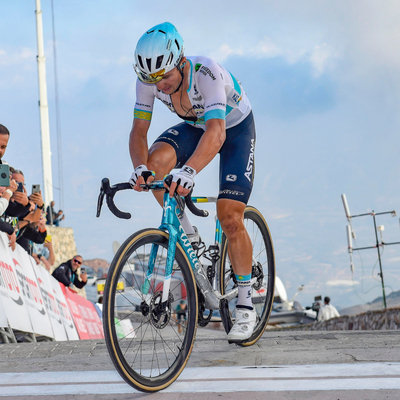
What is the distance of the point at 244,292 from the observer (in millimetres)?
3713

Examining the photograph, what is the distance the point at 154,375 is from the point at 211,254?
121 centimetres

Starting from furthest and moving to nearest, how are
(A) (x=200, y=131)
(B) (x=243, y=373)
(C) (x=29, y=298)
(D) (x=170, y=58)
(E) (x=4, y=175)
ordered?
(C) (x=29, y=298) → (E) (x=4, y=175) → (A) (x=200, y=131) → (D) (x=170, y=58) → (B) (x=243, y=373)

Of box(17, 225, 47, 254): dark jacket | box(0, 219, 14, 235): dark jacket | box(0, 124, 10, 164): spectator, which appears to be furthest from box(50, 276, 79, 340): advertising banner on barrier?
box(0, 124, 10, 164): spectator

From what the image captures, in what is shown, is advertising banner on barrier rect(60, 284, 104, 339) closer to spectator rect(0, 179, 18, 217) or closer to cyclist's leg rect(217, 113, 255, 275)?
spectator rect(0, 179, 18, 217)

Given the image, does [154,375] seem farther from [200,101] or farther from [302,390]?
[200,101]

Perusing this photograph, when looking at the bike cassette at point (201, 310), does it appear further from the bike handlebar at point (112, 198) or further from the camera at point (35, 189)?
the camera at point (35, 189)

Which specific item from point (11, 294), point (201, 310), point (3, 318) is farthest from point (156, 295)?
point (11, 294)

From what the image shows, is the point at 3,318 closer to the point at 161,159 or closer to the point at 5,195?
the point at 5,195

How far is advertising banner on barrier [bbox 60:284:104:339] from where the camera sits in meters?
10.9

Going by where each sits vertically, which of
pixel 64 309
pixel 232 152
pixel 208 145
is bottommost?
pixel 64 309

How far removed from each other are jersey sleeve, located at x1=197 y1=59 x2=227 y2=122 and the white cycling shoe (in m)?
1.44

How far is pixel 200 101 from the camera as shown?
11.2 ft

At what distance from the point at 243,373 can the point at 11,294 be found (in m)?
4.76

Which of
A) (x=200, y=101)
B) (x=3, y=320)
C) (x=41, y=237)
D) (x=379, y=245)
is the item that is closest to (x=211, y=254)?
(x=200, y=101)
